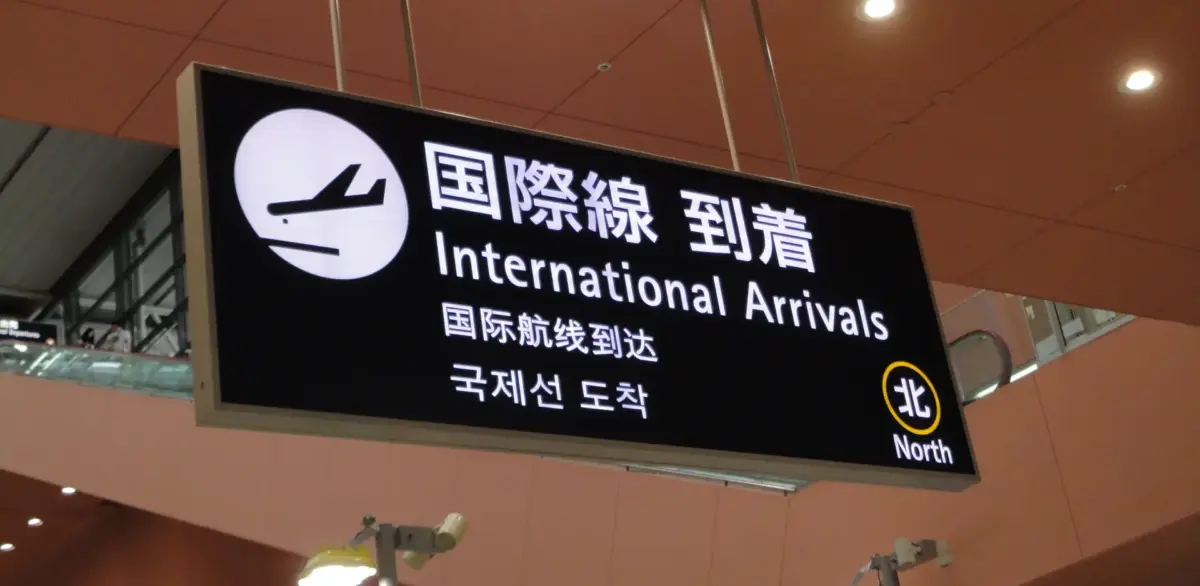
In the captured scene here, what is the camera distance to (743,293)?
323 centimetres

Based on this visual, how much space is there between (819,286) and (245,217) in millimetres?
1416

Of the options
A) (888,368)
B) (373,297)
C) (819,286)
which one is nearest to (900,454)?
(888,368)

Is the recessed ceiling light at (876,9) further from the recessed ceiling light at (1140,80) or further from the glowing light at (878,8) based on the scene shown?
the recessed ceiling light at (1140,80)

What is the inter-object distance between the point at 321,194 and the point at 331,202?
0.03 m

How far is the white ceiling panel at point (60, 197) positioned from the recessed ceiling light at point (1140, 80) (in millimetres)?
13659

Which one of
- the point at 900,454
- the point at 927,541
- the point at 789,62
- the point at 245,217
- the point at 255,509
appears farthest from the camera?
the point at 255,509

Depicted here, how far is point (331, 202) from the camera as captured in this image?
2764 millimetres

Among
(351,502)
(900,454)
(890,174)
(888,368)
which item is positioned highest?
(351,502)

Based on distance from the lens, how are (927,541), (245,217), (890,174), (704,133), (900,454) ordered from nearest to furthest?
1. (245,217)
2. (900,454)
3. (704,133)
4. (890,174)
5. (927,541)

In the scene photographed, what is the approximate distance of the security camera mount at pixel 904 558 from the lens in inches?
350

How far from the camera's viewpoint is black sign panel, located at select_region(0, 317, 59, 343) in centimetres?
1484

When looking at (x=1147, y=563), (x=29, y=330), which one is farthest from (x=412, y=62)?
(x=29, y=330)

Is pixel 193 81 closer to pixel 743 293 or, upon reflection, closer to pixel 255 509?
pixel 743 293

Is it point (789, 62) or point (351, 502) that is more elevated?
point (351, 502)
